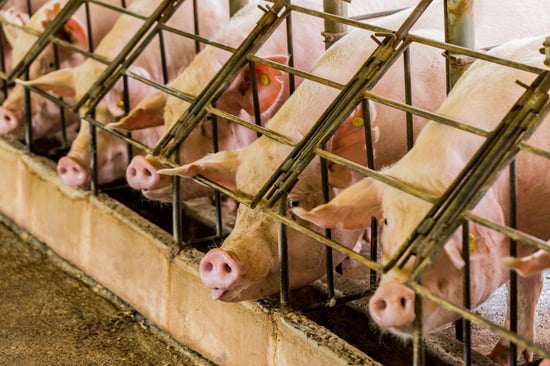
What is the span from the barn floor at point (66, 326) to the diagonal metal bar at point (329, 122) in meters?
0.92

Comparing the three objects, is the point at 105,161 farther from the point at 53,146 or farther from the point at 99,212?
the point at 53,146

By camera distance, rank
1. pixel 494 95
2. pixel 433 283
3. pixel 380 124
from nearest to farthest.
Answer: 1. pixel 433 283
2. pixel 494 95
3. pixel 380 124

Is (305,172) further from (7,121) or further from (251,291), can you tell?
(7,121)

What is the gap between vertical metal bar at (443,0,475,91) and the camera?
371cm

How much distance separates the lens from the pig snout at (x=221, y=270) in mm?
3678

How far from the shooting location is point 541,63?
3.56m

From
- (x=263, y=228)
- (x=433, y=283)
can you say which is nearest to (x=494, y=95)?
(x=433, y=283)

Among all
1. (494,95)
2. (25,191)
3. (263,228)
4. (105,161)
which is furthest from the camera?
(25,191)

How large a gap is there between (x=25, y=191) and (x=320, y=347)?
260cm

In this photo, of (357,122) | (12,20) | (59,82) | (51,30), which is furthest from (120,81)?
(357,122)

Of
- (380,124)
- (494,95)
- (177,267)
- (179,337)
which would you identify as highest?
(494,95)

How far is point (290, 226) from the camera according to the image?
11.8 feet

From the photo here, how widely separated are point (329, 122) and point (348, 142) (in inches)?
11.1

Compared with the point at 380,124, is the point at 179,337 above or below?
below
